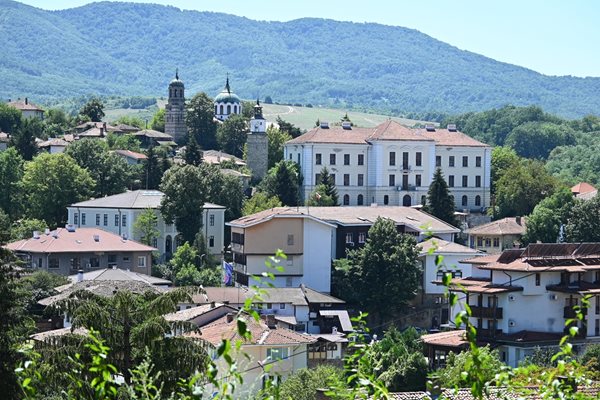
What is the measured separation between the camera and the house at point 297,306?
57719 mm

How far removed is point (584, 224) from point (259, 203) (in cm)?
1580

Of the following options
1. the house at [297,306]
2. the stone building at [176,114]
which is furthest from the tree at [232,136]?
the house at [297,306]

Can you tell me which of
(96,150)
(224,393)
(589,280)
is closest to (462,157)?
(96,150)

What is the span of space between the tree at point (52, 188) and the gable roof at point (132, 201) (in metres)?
1.58

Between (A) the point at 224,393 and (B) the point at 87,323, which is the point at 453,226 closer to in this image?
(B) the point at 87,323

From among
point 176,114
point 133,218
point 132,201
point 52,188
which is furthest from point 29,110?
point 133,218

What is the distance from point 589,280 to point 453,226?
21.8 m

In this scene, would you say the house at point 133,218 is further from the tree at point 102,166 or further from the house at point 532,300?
the house at point 532,300

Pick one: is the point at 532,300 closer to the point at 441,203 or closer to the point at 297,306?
the point at 297,306

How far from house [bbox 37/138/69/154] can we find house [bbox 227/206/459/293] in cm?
3190

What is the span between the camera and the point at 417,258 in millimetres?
66500

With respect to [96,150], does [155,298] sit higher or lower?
lower

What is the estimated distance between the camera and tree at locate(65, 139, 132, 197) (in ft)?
289

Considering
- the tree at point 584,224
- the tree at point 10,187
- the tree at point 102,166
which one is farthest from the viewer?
the tree at point 102,166
